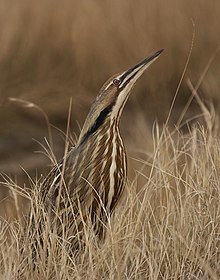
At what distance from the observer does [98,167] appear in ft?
14.2

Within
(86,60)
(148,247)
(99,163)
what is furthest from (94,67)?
(148,247)

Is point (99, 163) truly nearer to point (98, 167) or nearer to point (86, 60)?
point (98, 167)

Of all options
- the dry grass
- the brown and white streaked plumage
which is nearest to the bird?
the brown and white streaked plumage

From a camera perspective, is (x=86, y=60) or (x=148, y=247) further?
(x=86, y=60)

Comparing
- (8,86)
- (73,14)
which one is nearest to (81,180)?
(8,86)

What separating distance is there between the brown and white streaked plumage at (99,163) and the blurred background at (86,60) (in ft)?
8.36

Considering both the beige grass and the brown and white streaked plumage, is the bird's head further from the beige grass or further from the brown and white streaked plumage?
the beige grass

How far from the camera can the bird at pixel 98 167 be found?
428cm

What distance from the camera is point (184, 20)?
8.07m

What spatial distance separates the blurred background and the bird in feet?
8.36

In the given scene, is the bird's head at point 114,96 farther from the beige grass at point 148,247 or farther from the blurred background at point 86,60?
the blurred background at point 86,60

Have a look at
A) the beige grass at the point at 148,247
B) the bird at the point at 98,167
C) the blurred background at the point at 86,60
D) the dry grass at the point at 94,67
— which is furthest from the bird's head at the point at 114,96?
the blurred background at the point at 86,60

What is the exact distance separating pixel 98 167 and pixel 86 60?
11.5ft

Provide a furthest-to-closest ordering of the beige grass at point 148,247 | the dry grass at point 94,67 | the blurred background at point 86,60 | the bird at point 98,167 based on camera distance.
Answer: the blurred background at point 86,60
the dry grass at point 94,67
the bird at point 98,167
the beige grass at point 148,247
